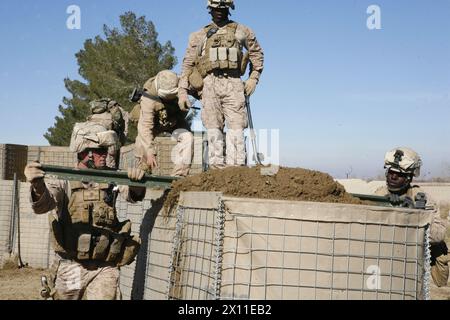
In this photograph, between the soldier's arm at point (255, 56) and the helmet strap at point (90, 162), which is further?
the soldier's arm at point (255, 56)

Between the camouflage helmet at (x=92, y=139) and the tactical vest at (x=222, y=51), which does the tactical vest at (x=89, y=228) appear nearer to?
the camouflage helmet at (x=92, y=139)

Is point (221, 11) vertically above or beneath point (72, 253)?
above

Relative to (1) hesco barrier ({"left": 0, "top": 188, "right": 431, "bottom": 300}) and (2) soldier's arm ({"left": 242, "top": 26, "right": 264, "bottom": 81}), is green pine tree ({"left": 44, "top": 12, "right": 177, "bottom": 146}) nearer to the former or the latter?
(2) soldier's arm ({"left": 242, "top": 26, "right": 264, "bottom": 81})

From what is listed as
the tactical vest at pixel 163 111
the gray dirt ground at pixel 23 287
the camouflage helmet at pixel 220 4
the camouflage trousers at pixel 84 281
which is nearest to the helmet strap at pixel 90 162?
the camouflage trousers at pixel 84 281

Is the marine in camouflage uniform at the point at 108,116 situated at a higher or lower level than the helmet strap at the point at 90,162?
higher

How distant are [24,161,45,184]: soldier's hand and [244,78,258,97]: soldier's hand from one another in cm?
319

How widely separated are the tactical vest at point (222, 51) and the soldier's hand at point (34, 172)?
2.88 metres

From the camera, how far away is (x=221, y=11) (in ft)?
26.3

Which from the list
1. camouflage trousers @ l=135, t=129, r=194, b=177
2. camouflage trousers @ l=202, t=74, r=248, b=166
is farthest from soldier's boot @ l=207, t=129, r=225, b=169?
camouflage trousers @ l=135, t=129, r=194, b=177

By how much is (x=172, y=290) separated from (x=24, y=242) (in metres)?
9.59

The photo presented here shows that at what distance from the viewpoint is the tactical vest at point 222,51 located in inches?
309

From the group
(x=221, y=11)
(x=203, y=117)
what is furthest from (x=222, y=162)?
(x=221, y=11)

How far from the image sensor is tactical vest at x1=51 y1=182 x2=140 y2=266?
20.1 ft
